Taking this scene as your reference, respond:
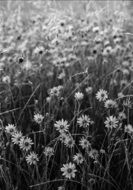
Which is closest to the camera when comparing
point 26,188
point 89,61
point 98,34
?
point 26,188

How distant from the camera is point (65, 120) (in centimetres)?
128

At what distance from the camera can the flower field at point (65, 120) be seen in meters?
1.22

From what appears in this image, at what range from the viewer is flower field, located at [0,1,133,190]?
1.22 metres

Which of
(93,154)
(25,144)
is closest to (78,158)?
(93,154)

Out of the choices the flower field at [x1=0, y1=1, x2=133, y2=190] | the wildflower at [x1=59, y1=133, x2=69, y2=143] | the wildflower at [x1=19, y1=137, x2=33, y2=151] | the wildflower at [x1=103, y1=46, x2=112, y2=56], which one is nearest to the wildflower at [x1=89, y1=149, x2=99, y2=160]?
the flower field at [x1=0, y1=1, x2=133, y2=190]

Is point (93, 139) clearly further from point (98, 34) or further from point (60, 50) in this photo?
point (98, 34)

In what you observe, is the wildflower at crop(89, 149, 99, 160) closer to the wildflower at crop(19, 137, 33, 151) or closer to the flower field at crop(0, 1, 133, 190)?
the flower field at crop(0, 1, 133, 190)

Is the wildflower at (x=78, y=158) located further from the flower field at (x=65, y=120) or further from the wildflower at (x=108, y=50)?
the wildflower at (x=108, y=50)

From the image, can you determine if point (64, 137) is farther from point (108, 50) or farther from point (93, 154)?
point (108, 50)

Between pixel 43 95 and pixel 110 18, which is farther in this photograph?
pixel 110 18

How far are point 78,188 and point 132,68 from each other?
1.23 m

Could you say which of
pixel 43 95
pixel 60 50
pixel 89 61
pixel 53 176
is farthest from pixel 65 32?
pixel 53 176

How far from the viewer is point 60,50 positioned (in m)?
2.38

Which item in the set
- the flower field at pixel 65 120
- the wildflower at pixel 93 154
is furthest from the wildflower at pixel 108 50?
the wildflower at pixel 93 154
